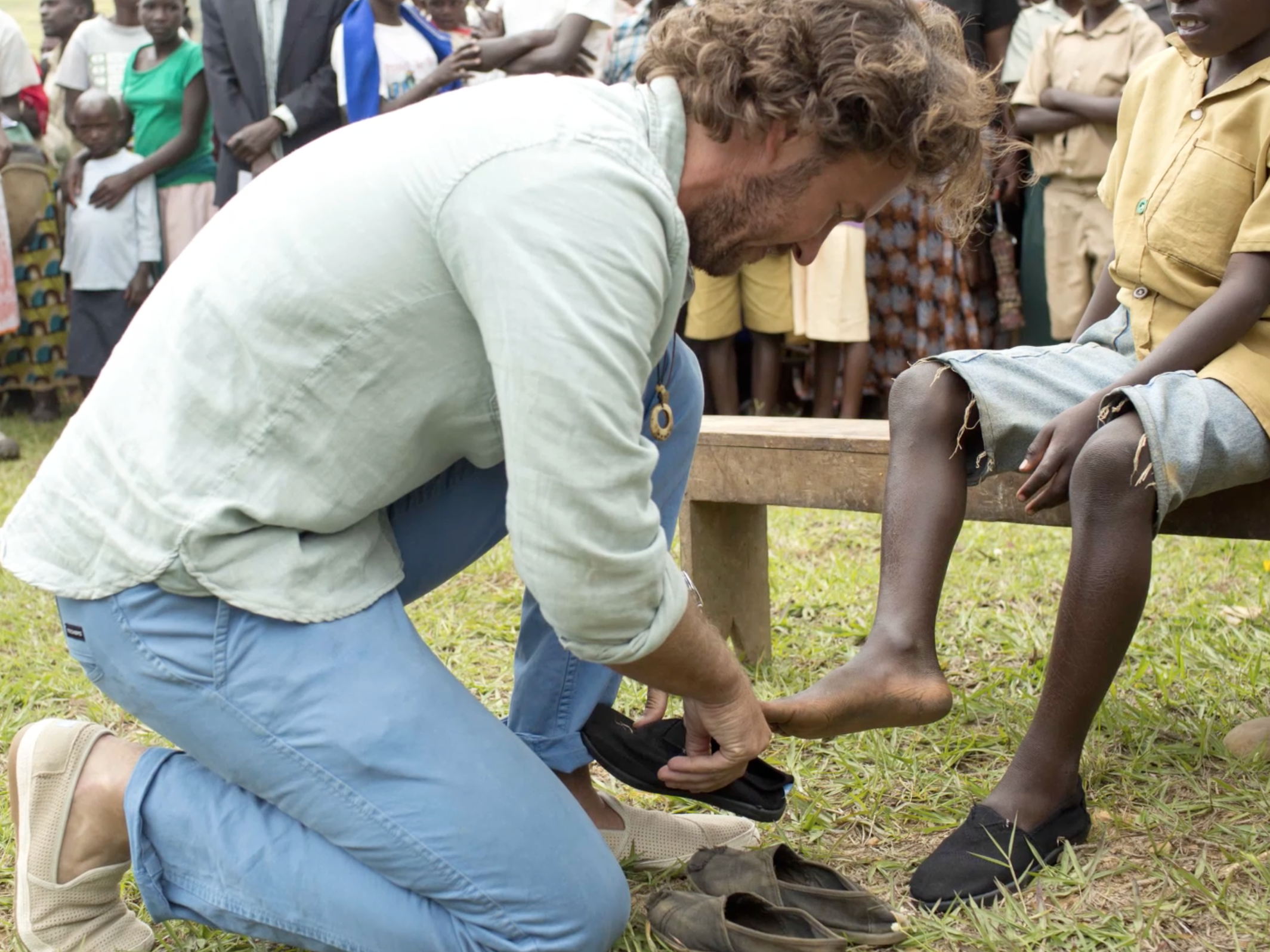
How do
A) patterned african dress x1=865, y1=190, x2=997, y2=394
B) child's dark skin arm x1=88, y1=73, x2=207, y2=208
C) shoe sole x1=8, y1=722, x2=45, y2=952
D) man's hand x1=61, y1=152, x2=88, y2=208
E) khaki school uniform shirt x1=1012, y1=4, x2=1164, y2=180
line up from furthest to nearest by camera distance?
man's hand x1=61, y1=152, x2=88, y2=208 → child's dark skin arm x1=88, y1=73, x2=207, y2=208 → patterned african dress x1=865, y1=190, x2=997, y2=394 → khaki school uniform shirt x1=1012, y1=4, x2=1164, y2=180 → shoe sole x1=8, y1=722, x2=45, y2=952

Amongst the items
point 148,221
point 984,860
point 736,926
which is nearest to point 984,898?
point 984,860

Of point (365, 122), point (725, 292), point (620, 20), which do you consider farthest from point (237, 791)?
point (620, 20)

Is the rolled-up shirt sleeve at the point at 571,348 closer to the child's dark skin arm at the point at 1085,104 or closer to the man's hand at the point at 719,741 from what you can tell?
the man's hand at the point at 719,741

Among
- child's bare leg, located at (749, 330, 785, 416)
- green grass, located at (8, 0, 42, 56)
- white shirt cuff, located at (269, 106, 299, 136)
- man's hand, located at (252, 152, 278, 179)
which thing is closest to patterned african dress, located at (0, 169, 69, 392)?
man's hand, located at (252, 152, 278, 179)

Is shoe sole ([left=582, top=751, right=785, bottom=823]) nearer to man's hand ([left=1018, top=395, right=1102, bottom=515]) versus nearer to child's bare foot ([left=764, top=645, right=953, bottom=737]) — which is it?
child's bare foot ([left=764, top=645, right=953, bottom=737])

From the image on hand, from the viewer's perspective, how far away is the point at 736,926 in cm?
178

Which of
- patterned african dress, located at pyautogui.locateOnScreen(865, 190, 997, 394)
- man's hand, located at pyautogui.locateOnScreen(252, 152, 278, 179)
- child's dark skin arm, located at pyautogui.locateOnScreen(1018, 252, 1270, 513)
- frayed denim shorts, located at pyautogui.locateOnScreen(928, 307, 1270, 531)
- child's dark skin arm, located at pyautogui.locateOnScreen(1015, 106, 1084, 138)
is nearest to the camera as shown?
frayed denim shorts, located at pyautogui.locateOnScreen(928, 307, 1270, 531)

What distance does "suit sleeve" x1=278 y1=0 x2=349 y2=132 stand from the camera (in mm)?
5574

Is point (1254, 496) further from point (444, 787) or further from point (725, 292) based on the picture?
point (725, 292)

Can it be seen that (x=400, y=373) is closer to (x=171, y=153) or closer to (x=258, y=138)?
(x=258, y=138)

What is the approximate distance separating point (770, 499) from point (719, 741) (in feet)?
3.20

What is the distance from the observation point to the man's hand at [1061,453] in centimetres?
198

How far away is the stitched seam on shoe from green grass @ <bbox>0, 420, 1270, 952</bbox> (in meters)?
0.29

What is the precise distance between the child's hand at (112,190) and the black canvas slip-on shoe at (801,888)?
5.36 meters
